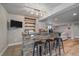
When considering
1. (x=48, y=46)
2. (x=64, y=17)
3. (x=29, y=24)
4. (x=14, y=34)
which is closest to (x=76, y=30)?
(x=64, y=17)

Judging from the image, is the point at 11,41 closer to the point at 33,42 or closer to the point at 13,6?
the point at 33,42

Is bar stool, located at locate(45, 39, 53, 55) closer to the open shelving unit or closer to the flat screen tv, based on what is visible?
the open shelving unit

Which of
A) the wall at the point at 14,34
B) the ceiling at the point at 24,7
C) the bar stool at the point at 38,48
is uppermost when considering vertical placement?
the ceiling at the point at 24,7

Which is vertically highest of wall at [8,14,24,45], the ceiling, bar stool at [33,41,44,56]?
the ceiling

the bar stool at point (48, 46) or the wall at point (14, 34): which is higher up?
the wall at point (14, 34)

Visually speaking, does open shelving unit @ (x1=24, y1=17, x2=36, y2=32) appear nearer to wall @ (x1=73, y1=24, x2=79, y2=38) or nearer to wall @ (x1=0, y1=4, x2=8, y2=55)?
wall @ (x1=0, y1=4, x2=8, y2=55)

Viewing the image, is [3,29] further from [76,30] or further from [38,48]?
[76,30]

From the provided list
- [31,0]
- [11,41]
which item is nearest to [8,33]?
[11,41]

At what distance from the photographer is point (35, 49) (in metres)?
2.32

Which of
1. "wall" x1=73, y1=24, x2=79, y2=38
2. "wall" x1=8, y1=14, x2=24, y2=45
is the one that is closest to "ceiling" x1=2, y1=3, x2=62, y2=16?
"wall" x1=8, y1=14, x2=24, y2=45

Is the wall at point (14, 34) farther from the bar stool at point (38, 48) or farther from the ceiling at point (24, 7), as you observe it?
the bar stool at point (38, 48)

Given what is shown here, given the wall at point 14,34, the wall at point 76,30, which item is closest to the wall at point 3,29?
the wall at point 14,34

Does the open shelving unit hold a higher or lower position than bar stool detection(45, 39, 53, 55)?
higher

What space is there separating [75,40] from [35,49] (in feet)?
2.57
